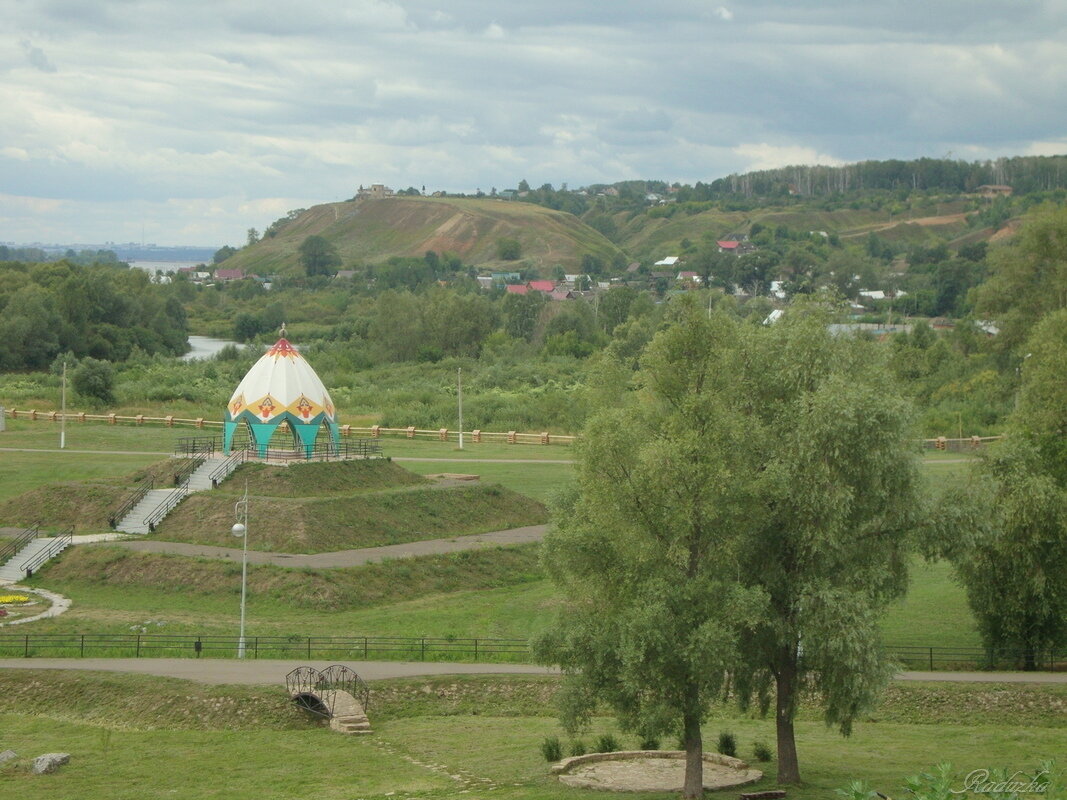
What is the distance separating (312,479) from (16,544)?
12.0 meters

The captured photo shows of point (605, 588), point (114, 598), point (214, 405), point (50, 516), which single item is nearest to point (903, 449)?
point (605, 588)

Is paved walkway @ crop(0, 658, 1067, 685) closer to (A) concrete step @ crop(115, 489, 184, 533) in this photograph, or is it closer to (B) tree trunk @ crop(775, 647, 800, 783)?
(B) tree trunk @ crop(775, 647, 800, 783)

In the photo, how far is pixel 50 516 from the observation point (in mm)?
55938

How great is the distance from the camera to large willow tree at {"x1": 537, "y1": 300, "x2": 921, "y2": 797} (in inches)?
1038

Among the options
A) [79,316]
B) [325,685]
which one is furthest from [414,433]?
[79,316]

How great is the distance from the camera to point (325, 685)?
113 feet

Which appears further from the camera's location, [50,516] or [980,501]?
[50,516]

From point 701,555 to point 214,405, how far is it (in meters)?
74.2

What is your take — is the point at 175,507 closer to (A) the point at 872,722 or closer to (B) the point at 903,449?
(A) the point at 872,722

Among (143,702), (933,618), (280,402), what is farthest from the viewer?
(280,402)

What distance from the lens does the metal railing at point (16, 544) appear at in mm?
50812

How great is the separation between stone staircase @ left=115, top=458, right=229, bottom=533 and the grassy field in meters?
18.2

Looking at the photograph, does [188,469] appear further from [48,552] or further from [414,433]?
[414,433]

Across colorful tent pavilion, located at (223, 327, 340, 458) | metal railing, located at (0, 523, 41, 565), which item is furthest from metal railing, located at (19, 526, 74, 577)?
colorful tent pavilion, located at (223, 327, 340, 458)
